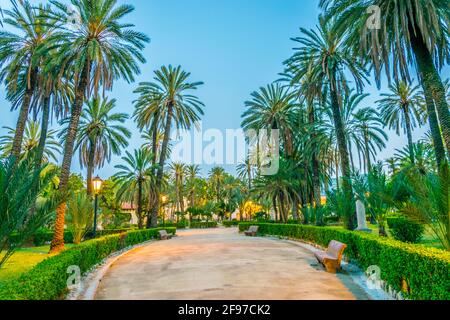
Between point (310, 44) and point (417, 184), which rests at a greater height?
point (310, 44)

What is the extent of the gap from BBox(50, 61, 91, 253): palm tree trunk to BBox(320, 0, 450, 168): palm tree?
1392cm

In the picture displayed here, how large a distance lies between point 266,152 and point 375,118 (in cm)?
1232

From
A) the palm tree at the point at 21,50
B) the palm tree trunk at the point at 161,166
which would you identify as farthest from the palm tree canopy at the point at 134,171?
the palm tree at the point at 21,50

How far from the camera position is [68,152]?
619 inches

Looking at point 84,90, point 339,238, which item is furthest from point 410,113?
point 84,90

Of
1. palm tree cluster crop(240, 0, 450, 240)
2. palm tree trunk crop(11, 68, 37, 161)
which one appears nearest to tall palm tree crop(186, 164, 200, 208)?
palm tree cluster crop(240, 0, 450, 240)

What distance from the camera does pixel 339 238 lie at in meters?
11.3

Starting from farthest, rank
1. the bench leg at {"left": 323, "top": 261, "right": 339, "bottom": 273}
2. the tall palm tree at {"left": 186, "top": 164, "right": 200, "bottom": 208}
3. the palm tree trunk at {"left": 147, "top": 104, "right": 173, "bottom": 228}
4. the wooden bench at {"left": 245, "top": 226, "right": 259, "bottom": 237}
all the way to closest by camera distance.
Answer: the tall palm tree at {"left": 186, "top": 164, "right": 200, "bottom": 208}, the palm tree trunk at {"left": 147, "top": 104, "right": 173, "bottom": 228}, the wooden bench at {"left": 245, "top": 226, "right": 259, "bottom": 237}, the bench leg at {"left": 323, "top": 261, "right": 339, "bottom": 273}

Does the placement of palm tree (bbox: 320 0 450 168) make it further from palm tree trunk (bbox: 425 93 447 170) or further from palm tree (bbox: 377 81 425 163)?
palm tree (bbox: 377 81 425 163)

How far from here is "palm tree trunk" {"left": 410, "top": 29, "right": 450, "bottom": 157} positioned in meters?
11.5

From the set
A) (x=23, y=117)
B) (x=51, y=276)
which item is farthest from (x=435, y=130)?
(x=23, y=117)

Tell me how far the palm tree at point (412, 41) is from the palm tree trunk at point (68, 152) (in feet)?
45.7
